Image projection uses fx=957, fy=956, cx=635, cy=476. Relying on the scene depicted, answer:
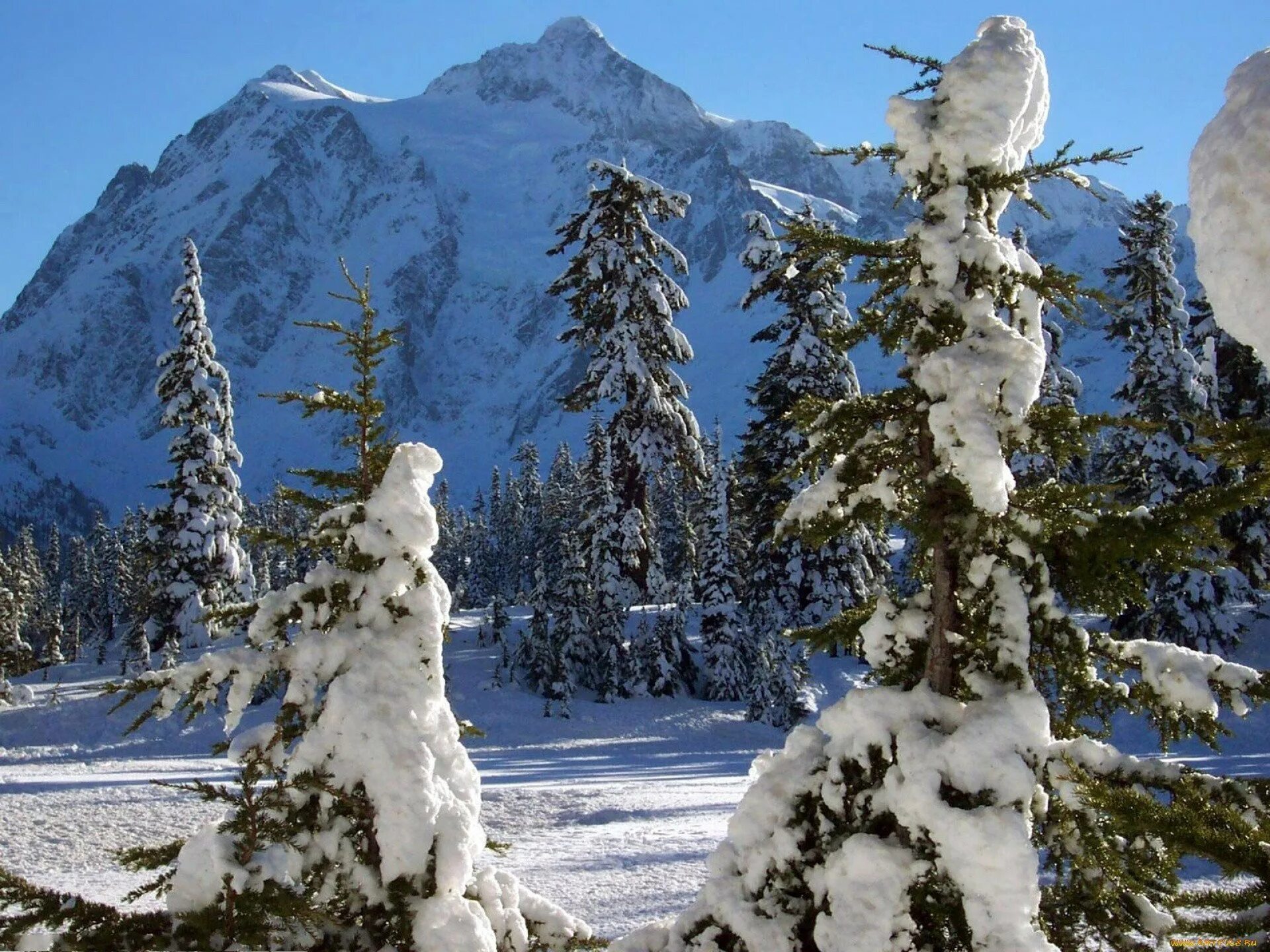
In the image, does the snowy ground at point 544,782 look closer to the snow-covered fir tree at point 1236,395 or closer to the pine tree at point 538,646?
the pine tree at point 538,646

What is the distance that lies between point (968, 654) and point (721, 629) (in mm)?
23495

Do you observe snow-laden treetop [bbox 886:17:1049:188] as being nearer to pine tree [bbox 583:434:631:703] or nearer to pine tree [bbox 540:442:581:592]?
pine tree [bbox 583:434:631:703]

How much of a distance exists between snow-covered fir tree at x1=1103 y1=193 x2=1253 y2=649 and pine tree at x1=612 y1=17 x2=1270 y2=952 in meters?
20.2

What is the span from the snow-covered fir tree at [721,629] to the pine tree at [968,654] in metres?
22.8

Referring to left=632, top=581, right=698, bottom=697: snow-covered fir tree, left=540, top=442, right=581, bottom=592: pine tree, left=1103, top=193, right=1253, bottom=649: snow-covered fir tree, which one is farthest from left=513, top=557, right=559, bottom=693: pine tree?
left=1103, top=193, right=1253, bottom=649: snow-covered fir tree

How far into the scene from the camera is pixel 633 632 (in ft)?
96.9

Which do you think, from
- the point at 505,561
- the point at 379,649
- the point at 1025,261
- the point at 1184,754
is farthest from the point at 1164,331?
the point at 505,561

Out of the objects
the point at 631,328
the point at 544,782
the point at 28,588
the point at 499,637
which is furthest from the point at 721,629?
the point at 28,588

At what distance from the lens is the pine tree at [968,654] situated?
163 inches

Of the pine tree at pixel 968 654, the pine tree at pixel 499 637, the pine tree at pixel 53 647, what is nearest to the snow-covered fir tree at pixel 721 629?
the pine tree at pixel 499 637

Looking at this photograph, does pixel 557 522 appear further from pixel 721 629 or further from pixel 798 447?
pixel 798 447

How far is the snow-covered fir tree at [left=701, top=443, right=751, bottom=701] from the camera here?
2773cm

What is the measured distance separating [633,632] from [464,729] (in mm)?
23664

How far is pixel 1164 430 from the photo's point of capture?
902 inches
